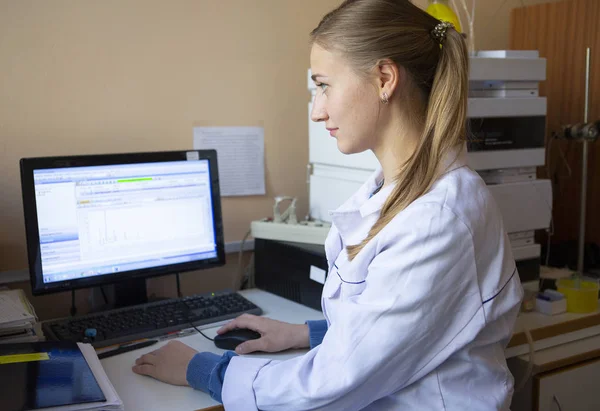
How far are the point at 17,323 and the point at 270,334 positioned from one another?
49 centimetres

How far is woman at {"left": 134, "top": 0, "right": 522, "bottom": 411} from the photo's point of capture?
3.11 feet

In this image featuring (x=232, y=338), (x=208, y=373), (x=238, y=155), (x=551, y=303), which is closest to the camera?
(x=208, y=373)

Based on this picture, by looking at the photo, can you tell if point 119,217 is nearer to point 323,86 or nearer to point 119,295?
point 119,295

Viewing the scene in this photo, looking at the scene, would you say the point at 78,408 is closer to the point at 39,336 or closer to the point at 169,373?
the point at 169,373

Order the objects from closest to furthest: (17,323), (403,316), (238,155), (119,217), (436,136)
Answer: (403,316) → (436,136) → (17,323) → (119,217) → (238,155)

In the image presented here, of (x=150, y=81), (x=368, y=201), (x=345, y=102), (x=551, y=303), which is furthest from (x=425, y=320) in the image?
(x=150, y=81)

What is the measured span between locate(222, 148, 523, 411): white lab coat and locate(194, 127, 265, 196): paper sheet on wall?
0.87 metres

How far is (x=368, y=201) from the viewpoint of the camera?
112cm

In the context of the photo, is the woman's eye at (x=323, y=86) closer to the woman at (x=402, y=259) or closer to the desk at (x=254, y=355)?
the woman at (x=402, y=259)

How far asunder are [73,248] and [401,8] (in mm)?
877

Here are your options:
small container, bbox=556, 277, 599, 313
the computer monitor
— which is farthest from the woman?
small container, bbox=556, 277, 599, 313

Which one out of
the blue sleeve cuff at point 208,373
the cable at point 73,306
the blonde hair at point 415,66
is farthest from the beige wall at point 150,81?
the blonde hair at point 415,66

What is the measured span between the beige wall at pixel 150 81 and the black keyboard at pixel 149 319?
283 mm

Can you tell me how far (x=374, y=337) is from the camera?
0.95m
